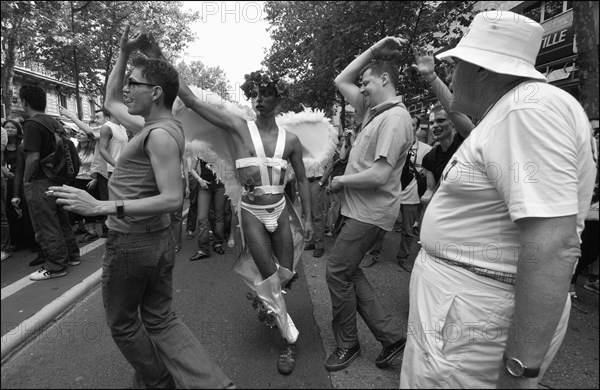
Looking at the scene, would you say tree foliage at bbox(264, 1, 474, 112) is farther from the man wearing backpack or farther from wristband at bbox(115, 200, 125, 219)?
wristband at bbox(115, 200, 125, 219)

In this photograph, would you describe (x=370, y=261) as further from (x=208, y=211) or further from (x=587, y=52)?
(x=587, y=52)

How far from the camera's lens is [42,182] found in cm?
370

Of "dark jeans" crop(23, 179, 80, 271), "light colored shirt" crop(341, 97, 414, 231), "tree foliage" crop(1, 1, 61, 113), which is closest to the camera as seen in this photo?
"tree foliage" crop(1, 1, 61, 113)

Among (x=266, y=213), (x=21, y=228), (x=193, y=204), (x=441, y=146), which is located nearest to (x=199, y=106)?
(x=266, y=213)

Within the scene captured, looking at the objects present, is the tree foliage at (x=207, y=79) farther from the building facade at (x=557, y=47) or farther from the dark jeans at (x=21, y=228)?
the building facade at (x=557, y=47)

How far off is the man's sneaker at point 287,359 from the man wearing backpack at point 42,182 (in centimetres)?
214

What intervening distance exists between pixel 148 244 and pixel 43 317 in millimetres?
697

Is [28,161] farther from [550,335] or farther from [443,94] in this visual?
[550,335]

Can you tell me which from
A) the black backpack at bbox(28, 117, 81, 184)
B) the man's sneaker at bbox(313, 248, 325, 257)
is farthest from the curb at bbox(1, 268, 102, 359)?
the man's sneaker at bbox(313, 248, 325, 257)

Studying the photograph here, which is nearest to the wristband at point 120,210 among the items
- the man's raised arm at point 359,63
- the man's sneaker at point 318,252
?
the man's raised arm at point 359,63

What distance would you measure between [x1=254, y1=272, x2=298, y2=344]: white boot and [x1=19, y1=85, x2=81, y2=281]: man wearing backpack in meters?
1.95

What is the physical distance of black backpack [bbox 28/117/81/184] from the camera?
10.9ft

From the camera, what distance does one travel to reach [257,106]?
109 inches

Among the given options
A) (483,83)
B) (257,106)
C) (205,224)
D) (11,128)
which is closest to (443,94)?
(483,83)
